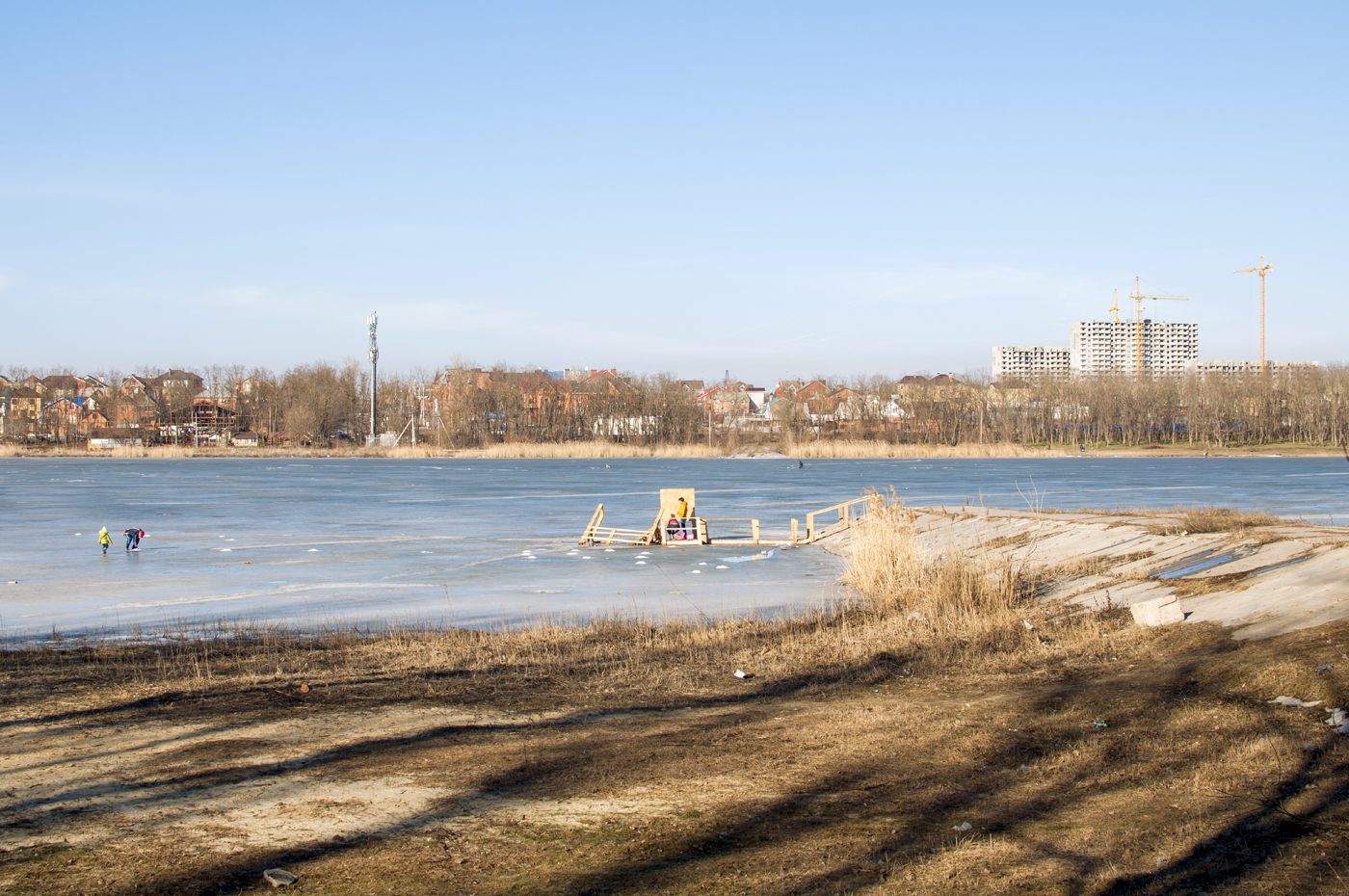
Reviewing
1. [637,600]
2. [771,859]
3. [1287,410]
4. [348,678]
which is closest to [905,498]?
[637,600]

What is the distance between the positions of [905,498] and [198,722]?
45248 mm

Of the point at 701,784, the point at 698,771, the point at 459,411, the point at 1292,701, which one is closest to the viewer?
the point at 701,784

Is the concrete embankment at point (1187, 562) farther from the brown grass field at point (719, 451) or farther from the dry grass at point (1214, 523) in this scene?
the brown grass field at point (719, 451)

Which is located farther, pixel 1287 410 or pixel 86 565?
pixel 1287 410

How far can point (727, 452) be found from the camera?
125 metres

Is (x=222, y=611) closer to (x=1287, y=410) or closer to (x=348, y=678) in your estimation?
(x=348, y=678)

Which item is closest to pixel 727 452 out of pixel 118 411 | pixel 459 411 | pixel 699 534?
pixel 459 411

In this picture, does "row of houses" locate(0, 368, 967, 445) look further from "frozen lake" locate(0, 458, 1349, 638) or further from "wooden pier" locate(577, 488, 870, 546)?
"wooden pier" locate(577, 488, 870, 546)

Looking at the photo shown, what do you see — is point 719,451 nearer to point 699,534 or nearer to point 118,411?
point 118,411

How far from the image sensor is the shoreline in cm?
11812

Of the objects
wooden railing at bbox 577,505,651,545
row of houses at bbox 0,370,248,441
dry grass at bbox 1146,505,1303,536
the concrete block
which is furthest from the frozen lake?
row of houses at bbox 0,370,248,441

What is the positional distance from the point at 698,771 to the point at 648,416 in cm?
13251

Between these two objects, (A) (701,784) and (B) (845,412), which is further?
(B) (845,412)

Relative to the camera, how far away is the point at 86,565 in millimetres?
25828
